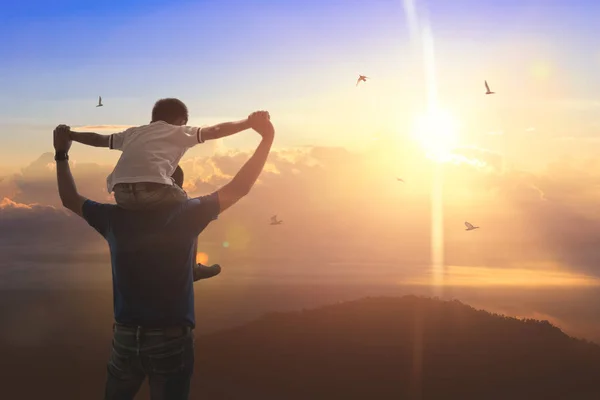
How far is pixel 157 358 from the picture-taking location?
570 cm

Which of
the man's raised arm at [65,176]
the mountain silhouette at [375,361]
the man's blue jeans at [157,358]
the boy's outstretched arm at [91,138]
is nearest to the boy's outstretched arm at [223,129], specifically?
the boy's outstretched arm at [91,138]

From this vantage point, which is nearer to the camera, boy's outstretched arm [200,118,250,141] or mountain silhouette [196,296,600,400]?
boy's outstretched arm [200,118,250,141]

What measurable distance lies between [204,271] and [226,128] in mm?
1626

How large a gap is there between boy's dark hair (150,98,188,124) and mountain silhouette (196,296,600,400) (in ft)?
102

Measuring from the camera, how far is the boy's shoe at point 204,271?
20.8 ft

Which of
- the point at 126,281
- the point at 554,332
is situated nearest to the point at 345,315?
the point at 554,332

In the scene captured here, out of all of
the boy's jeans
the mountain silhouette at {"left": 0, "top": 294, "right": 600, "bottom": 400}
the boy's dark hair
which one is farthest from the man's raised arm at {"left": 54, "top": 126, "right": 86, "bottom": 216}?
the mountain silhouette at {"left": 0, "top": 294, "right": 600, "bottom": 400}

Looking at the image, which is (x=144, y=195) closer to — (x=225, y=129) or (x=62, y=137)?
(x=225, y=129)

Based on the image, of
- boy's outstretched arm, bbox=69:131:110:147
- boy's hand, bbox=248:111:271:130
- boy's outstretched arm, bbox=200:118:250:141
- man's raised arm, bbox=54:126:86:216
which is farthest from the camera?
man's raised arm, bbox=54:126:86:216

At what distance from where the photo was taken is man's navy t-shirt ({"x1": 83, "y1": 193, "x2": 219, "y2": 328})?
19.1 ft

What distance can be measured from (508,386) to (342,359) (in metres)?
10.4

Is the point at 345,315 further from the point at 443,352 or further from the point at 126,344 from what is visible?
the point at 126,344

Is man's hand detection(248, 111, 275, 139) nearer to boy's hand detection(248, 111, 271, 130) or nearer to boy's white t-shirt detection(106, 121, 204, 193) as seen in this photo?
boy's hand detection(248, 111, 271, 130)

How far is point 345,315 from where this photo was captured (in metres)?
40.6
